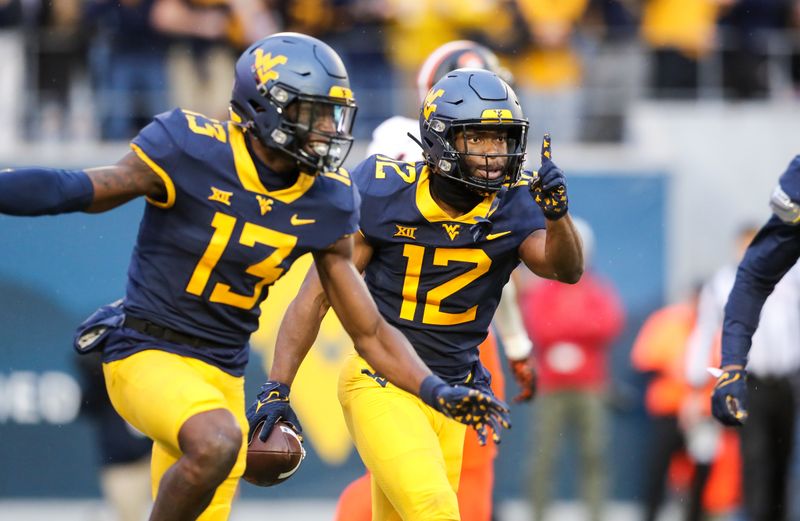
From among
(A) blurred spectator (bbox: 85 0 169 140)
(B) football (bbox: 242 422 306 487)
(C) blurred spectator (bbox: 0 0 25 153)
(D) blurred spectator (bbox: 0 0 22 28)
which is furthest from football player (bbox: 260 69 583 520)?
(D) blurred spectator (bbox: 0 0 22 28)

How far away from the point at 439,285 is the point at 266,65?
1160mm

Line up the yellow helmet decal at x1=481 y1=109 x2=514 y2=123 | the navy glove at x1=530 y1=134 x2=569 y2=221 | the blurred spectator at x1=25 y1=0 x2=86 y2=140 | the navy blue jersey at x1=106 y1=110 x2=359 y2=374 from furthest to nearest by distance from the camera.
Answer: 1. the blurred spectator at x1=25 y1=0 x2=86 y2=140
2. the yellow helmet decal at x1=481 y1=109 x2=514 y2=123
3. the navy glove at x1=530 y1=134 x2=569 y2=221
4. the navy blue jersey at x1=106 y1=110 x2=359 y2=374

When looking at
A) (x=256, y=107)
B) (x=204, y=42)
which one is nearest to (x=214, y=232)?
(x=256, y=107)

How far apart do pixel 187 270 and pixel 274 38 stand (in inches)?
34.0

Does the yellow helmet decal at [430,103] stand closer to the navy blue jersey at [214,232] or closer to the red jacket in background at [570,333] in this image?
the navy blue jersey at [214,232]

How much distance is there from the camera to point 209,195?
4.67 meters

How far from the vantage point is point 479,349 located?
598 cm

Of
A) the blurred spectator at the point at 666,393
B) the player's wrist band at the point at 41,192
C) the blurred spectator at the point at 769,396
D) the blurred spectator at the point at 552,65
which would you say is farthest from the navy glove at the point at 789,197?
the blurred spectator at the point at 552,65

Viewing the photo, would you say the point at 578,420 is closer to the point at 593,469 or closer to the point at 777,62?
the point at 593,469

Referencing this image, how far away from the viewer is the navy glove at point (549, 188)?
4891 mm

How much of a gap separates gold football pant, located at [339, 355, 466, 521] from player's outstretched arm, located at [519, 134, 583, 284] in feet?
2.32

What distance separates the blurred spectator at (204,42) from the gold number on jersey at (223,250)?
5177 millimetres

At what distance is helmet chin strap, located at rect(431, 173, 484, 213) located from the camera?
5.41 meters

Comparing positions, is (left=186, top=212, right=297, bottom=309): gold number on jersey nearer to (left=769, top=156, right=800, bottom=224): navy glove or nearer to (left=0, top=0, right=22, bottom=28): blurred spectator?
(left=769, top=156, right=800, bottom=224): navy glove
